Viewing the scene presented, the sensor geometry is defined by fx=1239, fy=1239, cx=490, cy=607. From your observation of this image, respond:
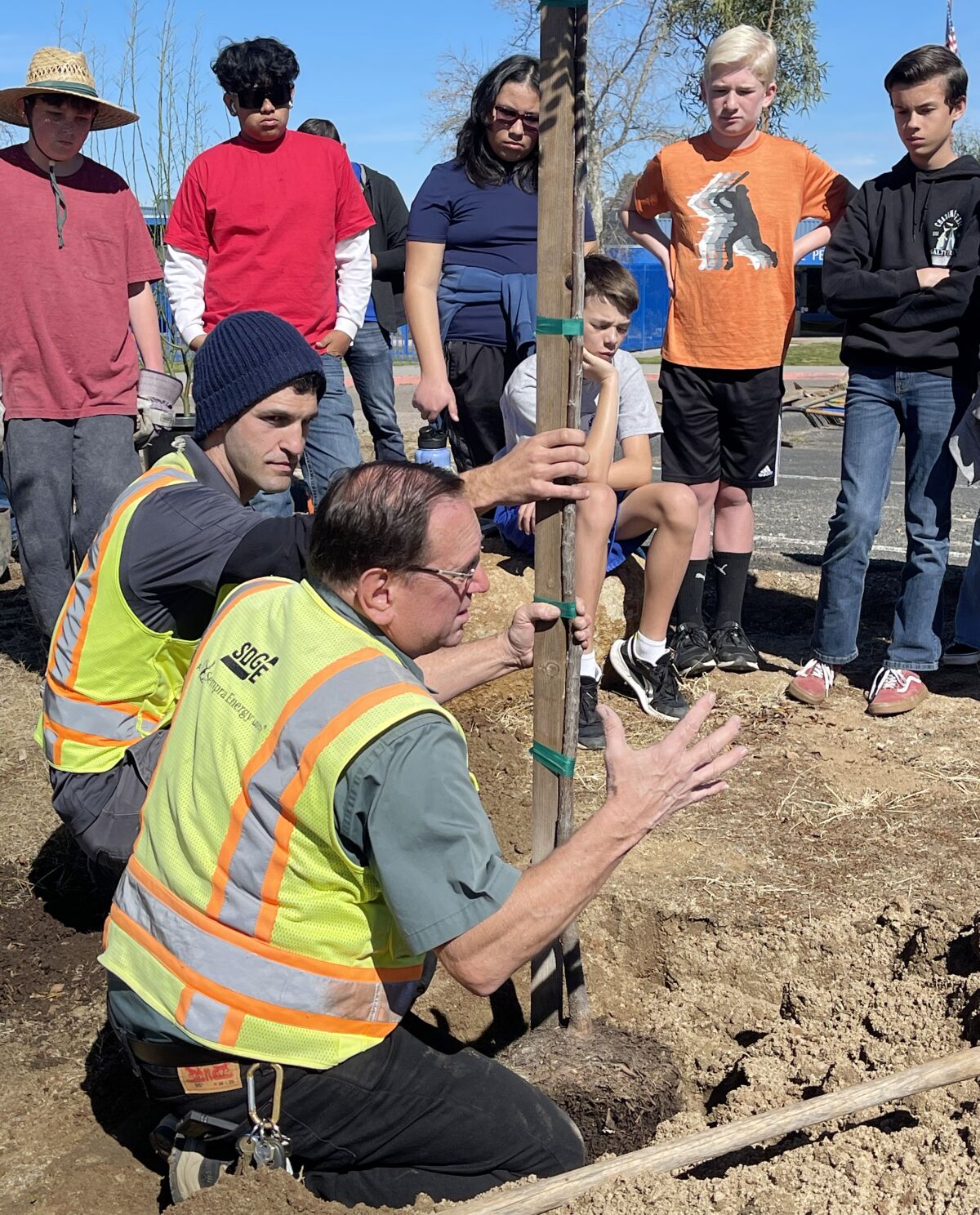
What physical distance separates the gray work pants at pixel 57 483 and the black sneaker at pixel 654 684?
2313mm

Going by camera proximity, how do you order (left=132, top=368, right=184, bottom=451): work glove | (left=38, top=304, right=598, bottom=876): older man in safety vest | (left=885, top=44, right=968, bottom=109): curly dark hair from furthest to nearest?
1. (left=132, top=368, right=184, bottom=451): work glove
2. (left=885, top=44, right=968, bottom=109): curly dark hair
3. (left=38, top=304, right=598, bottom=876): older man in safety vest

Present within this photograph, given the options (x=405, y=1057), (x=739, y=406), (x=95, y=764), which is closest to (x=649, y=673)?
(x=739, y=406)

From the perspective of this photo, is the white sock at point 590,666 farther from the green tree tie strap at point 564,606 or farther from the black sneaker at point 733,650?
the green tree tie strap at point 564,606

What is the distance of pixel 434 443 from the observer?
554cm

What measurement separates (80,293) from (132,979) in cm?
365

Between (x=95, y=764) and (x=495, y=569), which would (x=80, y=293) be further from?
(x=95, y=764)

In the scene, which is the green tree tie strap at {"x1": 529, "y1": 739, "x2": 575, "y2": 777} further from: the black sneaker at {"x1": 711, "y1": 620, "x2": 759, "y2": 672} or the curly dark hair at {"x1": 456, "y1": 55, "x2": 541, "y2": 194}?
the curly dark hair at {"x1": 456, "y1": 55, "x2": 541, "y2": 194}

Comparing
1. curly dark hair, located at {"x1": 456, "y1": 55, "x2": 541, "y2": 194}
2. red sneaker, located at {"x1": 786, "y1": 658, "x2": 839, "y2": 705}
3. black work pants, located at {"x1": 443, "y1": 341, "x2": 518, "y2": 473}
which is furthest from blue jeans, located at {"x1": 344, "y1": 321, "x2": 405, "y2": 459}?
red sneaker, located at {"x1": 786, "y1": 658, "x2": 839, "y2": 705}

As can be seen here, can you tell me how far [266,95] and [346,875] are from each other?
3922mm

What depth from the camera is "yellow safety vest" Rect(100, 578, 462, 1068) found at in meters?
2.12

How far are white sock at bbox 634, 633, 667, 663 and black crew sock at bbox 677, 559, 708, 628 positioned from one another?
1.25 feet

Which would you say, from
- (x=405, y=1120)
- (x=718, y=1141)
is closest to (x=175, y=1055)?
(x=405, y=1120)

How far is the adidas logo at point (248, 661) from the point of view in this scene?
2217 millimetres

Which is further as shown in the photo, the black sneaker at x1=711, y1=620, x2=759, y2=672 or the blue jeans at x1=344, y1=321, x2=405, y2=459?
the blue jeans at x1=344, y1=321, x2=405, y2=459
